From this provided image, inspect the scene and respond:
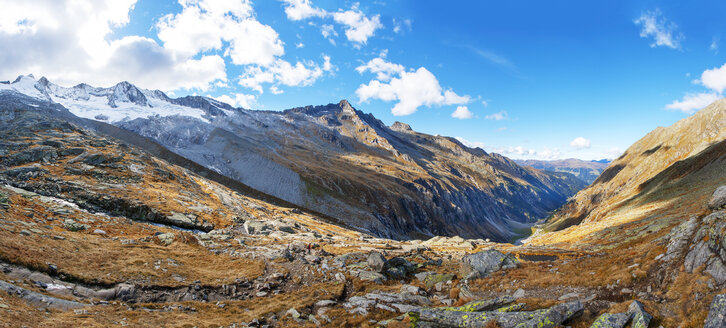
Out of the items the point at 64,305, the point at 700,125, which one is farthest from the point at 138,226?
the point at 700,125

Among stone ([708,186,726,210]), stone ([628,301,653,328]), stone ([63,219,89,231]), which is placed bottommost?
stone ([63,219,89,231])

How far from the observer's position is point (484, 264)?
25375 millimetres

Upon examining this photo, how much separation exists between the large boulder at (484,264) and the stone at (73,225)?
128 feet

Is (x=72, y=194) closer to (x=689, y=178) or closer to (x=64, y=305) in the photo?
(x=64, y=305)

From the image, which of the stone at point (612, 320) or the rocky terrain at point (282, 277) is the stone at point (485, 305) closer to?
the rocky terrain at point (282, 277)

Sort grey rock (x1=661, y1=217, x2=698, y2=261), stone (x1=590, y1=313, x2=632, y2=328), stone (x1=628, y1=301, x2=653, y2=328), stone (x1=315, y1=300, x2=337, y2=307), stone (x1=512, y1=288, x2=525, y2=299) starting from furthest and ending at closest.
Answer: stone (x1=315, y1=300, x2=337, y2=307) → stone (x1=512, y1=288, x2=525, y2=299) → grey rock (x1=661, y1=217, x2=698, y2=261) → stone (x1=590, y1=313, x2=632, y2=328) → stone (x1=628, y1=301, x2=653, y2=328)

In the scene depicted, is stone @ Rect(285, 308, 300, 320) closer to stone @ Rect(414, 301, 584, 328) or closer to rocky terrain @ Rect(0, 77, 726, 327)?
rocky terrain @ Rect(0, 77, 726, 327)

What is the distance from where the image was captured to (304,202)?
118 meters

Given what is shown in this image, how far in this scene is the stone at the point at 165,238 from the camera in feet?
108

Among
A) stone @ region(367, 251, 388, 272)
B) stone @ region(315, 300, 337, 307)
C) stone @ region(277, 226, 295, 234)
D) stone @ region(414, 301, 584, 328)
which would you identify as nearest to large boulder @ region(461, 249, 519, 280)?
stone @ region(367, 251, 388, 272)

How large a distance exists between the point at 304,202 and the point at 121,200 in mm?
76149

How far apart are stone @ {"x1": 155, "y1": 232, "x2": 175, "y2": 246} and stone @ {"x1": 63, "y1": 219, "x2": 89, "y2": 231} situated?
671 cm

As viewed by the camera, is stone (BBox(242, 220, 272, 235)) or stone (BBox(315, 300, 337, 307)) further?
stone (BBox(242, 220, 272, 235))

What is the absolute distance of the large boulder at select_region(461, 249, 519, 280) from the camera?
968 inches
